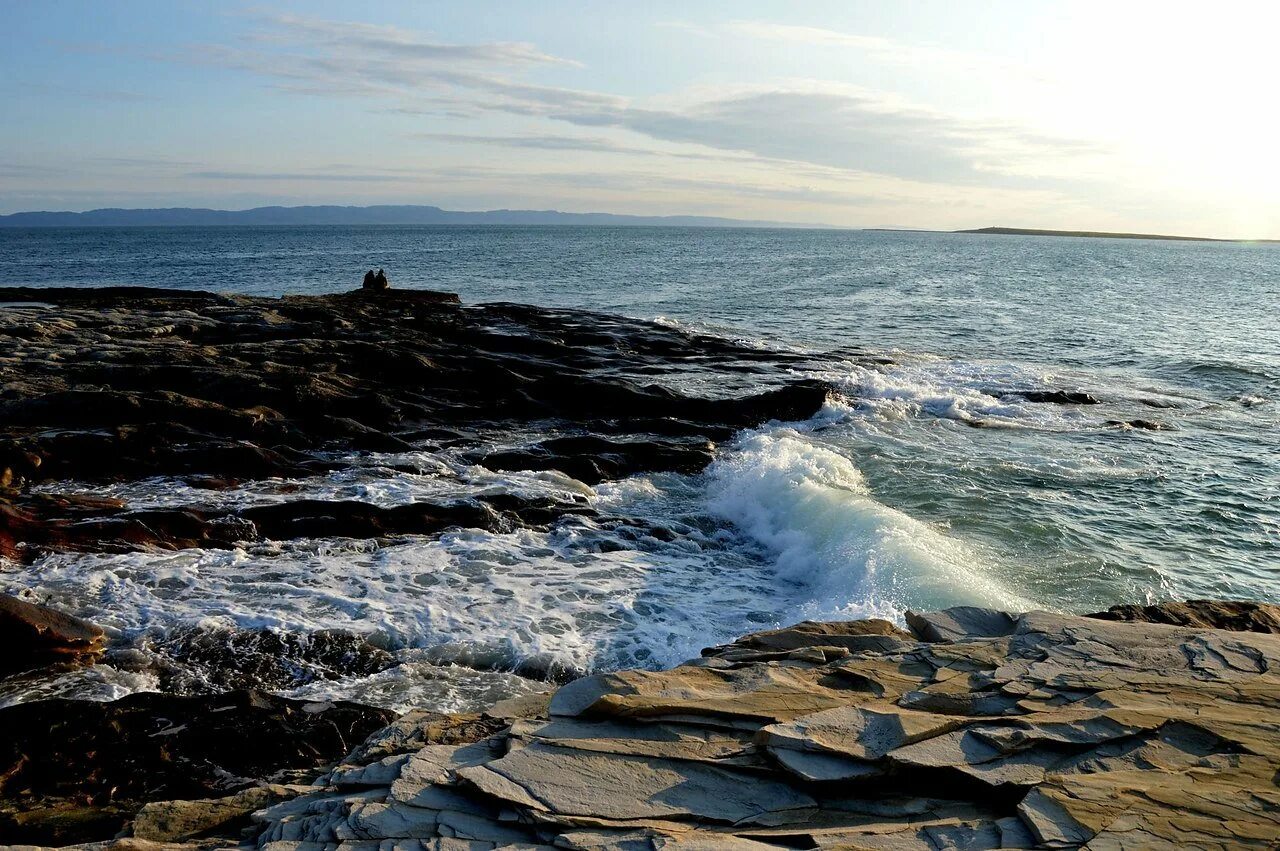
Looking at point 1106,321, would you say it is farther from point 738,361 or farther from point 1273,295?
point 1273,295

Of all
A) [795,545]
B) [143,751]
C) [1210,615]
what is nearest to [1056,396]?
[795,545]

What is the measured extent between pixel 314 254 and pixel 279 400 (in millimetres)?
78876

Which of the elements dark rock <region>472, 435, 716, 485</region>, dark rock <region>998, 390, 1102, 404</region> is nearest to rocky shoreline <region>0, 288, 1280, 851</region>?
dark rock <region>472, 435, 716, 485</region>

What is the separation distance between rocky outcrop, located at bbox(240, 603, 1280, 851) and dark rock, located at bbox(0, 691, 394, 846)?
3.15ft

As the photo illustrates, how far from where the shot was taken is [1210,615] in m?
7.97

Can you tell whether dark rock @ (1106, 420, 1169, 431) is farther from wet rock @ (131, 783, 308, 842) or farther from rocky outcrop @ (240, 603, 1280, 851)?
wet rock @ (131, 783, 308, 842)

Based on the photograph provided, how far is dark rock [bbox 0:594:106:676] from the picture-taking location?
764 centimetres

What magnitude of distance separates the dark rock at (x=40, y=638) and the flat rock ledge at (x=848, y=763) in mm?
3619

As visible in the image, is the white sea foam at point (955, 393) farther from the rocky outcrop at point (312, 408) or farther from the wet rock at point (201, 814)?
the wet rock at point (201, 814)

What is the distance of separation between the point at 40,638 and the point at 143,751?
224cm

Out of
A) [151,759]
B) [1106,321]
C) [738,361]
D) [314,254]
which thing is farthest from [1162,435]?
[314,254]

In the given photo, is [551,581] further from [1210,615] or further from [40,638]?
[1210,615]

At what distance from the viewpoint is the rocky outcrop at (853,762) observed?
4.51 meters

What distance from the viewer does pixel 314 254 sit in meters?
89.1
